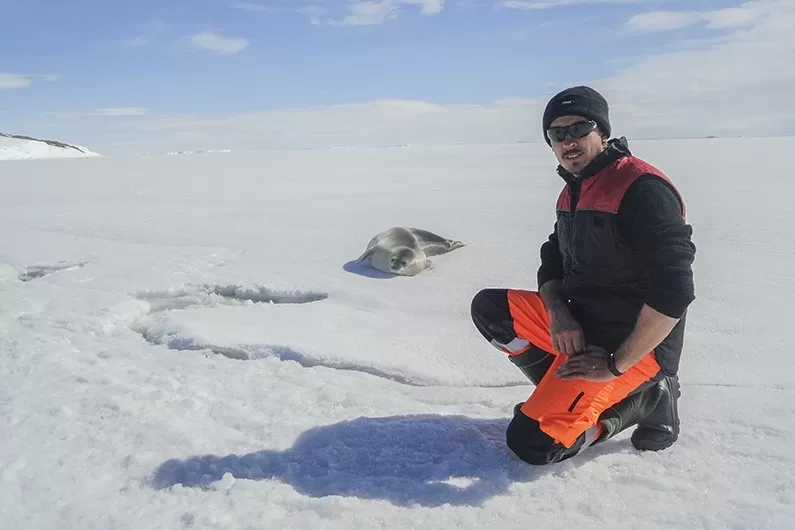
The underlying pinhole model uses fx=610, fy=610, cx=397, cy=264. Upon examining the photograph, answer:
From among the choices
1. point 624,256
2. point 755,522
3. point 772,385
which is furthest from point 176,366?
point 772,385

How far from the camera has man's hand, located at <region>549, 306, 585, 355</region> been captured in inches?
70.5

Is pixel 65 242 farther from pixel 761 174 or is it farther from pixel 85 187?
pixel 761 174

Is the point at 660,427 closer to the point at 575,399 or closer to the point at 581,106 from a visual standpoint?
the point at 575,399

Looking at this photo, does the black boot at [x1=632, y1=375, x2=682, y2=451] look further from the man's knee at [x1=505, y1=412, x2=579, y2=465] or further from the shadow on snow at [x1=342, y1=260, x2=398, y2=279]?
the shadow on snow at [x1=342, y1=260, x2=398, y2=279]

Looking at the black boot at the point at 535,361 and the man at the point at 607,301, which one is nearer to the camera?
the man at the point at 607,301

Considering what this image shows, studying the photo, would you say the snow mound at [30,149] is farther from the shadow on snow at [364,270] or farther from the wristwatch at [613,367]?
the wristwatch at [613,367]

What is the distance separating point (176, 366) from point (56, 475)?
2.69 feet

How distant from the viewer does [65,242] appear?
515cm

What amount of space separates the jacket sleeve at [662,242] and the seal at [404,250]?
2616 mm

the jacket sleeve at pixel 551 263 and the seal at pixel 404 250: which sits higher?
the jacket sleeve at pixel 551 263

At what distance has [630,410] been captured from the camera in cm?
181

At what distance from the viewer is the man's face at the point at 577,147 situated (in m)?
1.75

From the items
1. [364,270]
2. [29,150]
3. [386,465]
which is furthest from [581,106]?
[29,150]

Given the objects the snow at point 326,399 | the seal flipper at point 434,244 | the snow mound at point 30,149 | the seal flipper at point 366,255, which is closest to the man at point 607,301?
the snow at point 326,399
